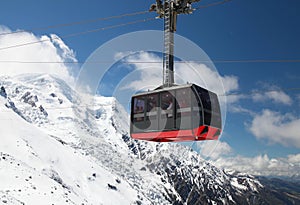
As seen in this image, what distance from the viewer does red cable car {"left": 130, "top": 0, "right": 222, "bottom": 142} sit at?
13.3 m

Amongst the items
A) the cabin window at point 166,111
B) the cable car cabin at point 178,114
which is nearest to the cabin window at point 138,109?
the cable car cabin at point 178,114

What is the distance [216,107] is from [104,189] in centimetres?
6302

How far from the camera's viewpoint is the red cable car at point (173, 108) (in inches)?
524

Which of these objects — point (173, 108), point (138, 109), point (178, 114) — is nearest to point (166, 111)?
point (173, 108)

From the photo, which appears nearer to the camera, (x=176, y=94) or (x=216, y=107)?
(x=176, y=94)

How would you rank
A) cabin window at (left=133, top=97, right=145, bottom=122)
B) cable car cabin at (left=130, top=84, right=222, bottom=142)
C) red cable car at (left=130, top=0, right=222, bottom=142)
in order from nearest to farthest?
1. red cable car at (left=130, top=0, right=222, bottom=142)
2. cable car cabin at (left=130, top=84, right=222, bottom=142)
3. cabin window at (left=133, top=97, right=145, bottom=122)

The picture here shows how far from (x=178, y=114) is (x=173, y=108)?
415mm

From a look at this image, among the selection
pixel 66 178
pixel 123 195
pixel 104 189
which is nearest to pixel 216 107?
pixel 66 178

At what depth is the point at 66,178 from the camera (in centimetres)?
6356

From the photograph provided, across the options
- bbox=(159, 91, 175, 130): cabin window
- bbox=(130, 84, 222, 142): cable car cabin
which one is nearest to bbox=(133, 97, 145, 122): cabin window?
bbox=(130, 84, 222, 142): cable car cabin

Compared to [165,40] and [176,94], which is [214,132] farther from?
[165,40]

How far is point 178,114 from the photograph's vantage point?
50.1 ft

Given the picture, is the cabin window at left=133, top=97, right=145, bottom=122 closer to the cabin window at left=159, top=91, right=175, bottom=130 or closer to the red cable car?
the red cable car

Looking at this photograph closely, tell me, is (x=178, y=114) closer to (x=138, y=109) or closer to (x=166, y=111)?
(x=166, y=111)
